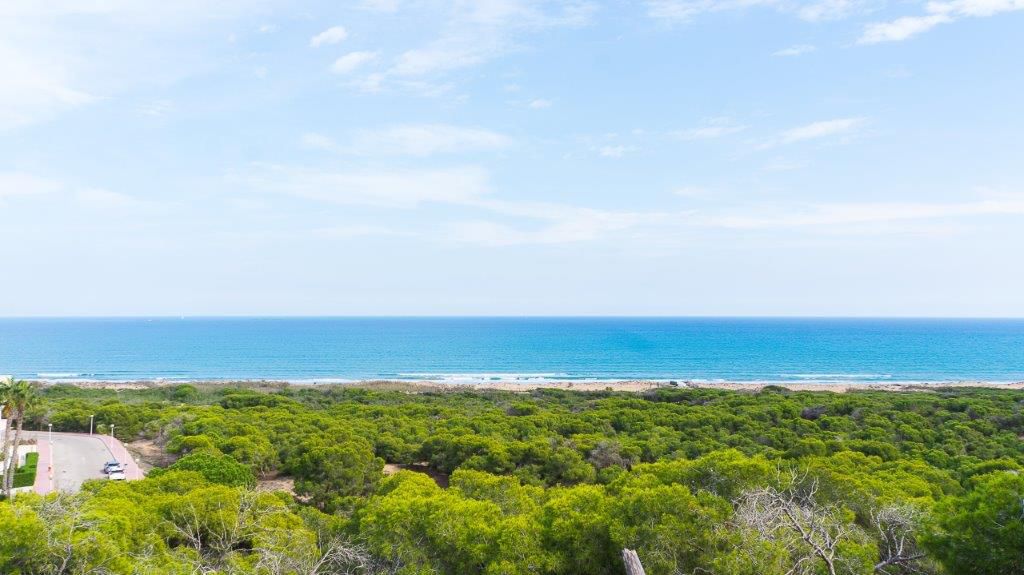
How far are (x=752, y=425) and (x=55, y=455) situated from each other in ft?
106

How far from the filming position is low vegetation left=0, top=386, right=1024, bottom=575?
28.8ft

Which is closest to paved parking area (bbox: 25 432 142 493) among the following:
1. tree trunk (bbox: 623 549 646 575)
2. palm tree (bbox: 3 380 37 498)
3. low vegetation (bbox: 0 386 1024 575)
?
palm tree (bbox: 3 380 37 498)

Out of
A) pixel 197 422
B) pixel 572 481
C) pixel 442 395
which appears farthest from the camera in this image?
pixel 442 395

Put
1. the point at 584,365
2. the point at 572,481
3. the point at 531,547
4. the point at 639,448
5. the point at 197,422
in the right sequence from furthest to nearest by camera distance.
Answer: the point at 584,365, the point at 197,422, the point at 639,448, the point at 572,481, the point at 531,547

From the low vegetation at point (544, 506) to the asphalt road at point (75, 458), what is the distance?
2985 mm

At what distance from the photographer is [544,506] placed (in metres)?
12.1

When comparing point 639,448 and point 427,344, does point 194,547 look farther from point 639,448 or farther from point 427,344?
point 427,344

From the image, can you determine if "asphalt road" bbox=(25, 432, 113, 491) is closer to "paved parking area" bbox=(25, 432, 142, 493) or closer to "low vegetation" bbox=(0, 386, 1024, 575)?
"paved parking area" bbox=(25, 432, 142, 493)

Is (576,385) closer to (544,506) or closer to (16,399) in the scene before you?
(16,399)

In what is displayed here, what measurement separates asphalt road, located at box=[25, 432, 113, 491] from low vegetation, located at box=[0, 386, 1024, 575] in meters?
2.98

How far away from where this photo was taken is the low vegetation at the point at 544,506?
8773 mm

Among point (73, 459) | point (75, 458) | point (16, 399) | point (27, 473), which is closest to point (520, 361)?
point (75, 458)

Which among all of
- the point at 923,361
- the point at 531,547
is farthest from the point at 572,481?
the point at 923,361

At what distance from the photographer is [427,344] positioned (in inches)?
5256
